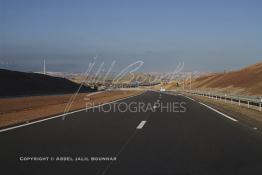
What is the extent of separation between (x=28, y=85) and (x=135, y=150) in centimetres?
7887

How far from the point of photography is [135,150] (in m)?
10.3

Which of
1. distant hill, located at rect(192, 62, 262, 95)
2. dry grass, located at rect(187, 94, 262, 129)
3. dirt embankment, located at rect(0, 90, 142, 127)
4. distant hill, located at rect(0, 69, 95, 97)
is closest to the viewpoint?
dry grass, located at rect(187, 94, 262, 129)

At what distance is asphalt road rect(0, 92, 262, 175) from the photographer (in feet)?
26.9

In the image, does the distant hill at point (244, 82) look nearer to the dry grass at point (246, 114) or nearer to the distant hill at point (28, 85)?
the distant hill at point (28, 85)

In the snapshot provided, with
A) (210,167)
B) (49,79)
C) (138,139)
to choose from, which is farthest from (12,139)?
(49,79)

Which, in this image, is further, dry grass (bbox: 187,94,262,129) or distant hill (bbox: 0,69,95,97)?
distant hill (bbox: 0,69,95,97)

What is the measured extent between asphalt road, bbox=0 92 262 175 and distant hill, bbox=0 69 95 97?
54586 millimetres

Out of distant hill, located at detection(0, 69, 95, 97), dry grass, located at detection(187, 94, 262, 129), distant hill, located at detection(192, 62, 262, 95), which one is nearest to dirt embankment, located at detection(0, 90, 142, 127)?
dry grass, located at detection(187, 94, 262, 129)

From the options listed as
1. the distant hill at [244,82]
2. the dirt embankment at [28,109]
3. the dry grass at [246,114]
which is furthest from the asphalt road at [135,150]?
the distant hill at [244,82]

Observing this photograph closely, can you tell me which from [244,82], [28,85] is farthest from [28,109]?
[244,82]

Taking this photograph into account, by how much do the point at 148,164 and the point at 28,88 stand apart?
7777cm

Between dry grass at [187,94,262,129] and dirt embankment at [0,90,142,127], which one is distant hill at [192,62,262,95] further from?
dry grass at [187,94,262,129]

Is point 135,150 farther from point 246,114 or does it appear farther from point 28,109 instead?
point 28,109

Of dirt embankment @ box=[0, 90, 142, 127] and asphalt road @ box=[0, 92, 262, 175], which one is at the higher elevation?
dirt embankment @ box=[0, 90, 142, 127]
